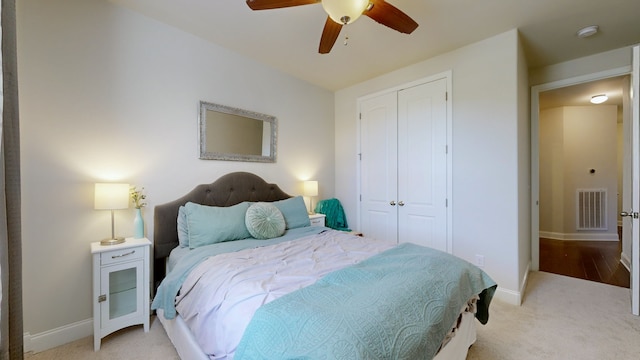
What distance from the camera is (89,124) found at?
206 centimetres

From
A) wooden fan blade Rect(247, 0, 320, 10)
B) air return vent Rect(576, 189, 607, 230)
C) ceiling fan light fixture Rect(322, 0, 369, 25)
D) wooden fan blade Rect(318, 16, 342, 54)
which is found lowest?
air return vent Rect(576, 189, 607, 230)

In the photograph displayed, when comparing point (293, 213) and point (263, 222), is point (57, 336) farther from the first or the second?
point (293, 213)

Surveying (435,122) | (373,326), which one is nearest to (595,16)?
(435,122)

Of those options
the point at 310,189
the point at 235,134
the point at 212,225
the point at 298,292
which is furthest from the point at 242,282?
the point at 310,189

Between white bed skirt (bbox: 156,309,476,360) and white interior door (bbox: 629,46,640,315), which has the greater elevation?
white interior door (bbox: 629,46,640,315)

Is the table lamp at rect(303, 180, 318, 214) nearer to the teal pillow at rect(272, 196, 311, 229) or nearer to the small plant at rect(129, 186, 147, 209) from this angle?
the teal pillow at rect(272, 196, 311, 229)

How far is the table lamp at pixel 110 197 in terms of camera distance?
1.92m

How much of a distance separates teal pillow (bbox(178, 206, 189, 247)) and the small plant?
0.32 m

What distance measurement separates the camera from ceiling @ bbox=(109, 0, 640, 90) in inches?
85.7

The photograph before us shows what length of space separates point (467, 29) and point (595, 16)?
1.03 metres

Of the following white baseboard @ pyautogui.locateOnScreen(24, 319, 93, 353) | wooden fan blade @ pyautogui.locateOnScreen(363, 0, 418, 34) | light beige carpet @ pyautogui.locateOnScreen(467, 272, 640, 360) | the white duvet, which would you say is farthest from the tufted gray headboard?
light beige carpet @ pyautogui.locateOnScreen(467, 272, 640, 360)

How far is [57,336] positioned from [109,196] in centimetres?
109

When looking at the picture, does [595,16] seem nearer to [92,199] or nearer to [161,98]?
[161,98]

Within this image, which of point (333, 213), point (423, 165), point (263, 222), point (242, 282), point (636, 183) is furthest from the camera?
point (333, 213)
